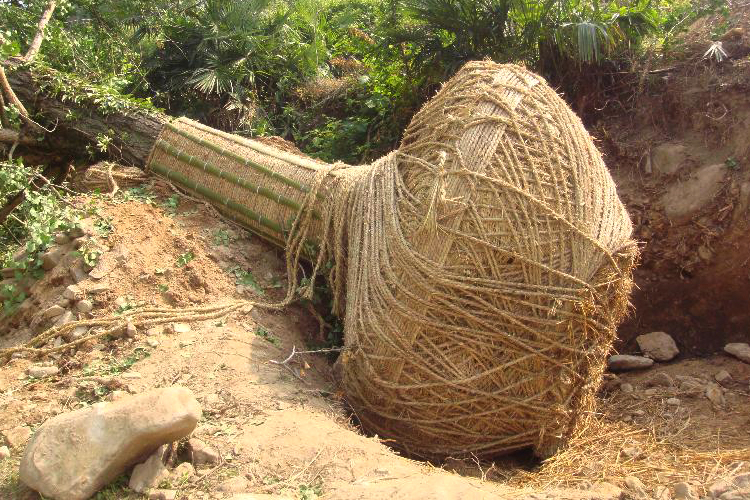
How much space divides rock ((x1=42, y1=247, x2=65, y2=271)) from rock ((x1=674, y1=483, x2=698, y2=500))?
3.46m

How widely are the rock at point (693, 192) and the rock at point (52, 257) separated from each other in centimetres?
408

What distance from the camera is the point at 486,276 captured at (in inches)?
125

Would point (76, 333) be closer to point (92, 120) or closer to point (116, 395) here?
point (116, 395)

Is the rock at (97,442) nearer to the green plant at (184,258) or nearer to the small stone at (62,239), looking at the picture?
the green plant at (184,258)

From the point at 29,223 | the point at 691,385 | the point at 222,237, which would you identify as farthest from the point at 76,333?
the point at 691,385

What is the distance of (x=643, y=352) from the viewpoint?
484cm

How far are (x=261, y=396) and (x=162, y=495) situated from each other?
2.36 feet

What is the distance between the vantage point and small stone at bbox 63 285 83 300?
385cm

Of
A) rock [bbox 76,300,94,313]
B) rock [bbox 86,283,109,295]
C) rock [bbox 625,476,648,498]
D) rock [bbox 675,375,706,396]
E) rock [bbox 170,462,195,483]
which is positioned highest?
rock [bbox 675,375,706,396]

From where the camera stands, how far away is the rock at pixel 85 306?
3.79m

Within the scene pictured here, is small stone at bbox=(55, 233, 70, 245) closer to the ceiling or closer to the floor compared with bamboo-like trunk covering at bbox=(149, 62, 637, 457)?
closer to the floor

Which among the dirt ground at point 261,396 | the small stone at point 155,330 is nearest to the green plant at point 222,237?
the dirt ground at point 261,396

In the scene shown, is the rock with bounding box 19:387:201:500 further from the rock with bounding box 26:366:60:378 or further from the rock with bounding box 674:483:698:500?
the rock with bounding box 674:483:698:500

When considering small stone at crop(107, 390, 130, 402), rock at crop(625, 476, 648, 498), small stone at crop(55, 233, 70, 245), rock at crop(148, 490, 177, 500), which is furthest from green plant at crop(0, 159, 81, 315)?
rock at crop(625, 476, 648, 498)
